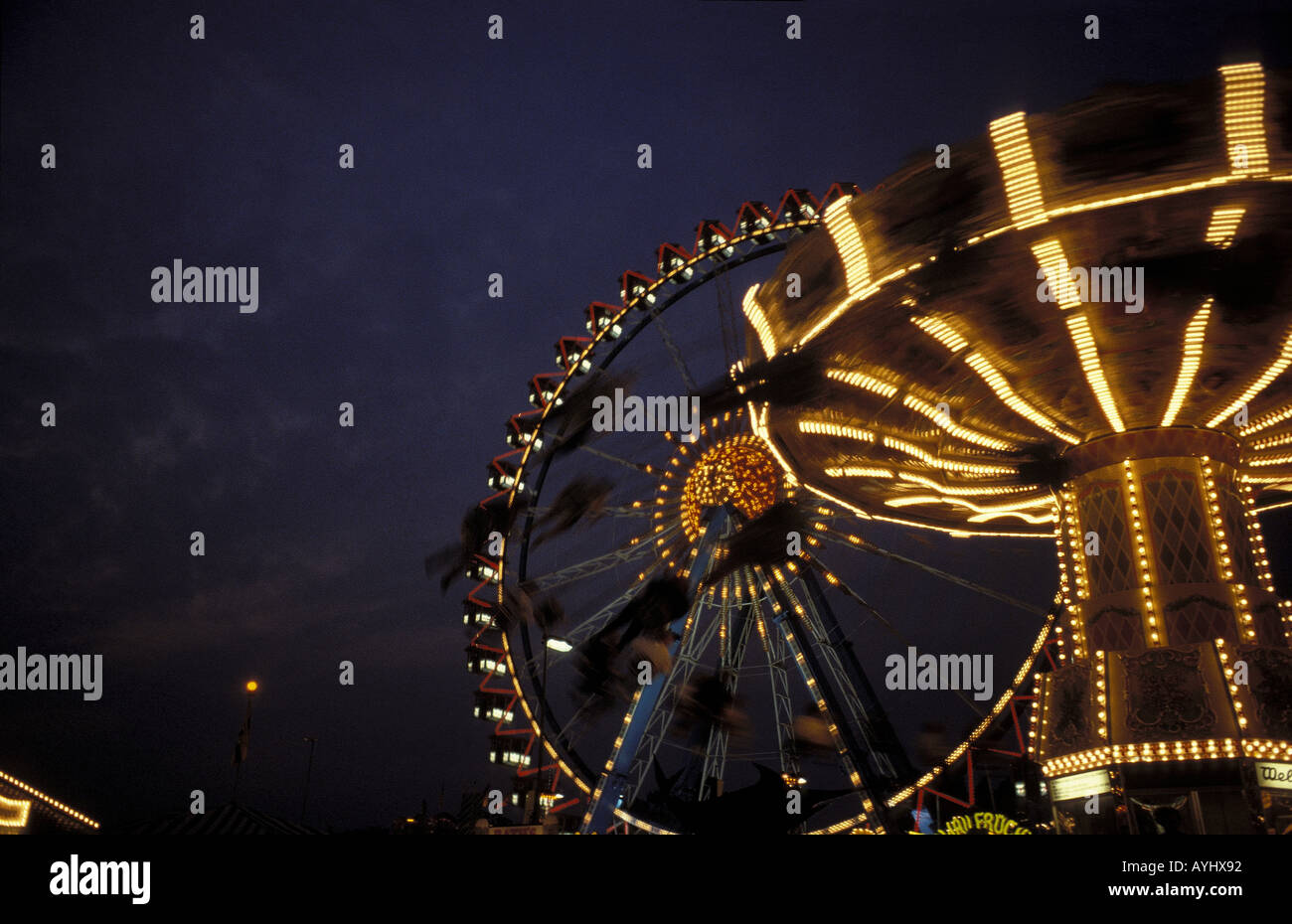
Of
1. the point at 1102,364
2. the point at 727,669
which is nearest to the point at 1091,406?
the point at 1102,364

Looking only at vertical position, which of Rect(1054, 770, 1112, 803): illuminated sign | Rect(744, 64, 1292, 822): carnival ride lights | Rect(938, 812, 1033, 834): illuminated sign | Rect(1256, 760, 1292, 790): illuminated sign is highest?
Rect(744, 64, 1292, 822): carnival ride lights

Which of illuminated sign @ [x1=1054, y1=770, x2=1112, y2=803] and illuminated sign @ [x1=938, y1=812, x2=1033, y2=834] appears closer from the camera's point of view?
illuminated sign @ [x1=1054, y1=770, x2=1112, y2=803]

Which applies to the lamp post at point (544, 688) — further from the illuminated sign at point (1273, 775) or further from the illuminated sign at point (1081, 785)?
the illuminated sign at point (1273, 775)

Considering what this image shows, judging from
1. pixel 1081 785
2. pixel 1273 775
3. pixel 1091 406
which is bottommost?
pixel 1081 785

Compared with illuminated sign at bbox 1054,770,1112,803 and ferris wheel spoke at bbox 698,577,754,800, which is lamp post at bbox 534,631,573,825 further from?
illuminated sign at bbox 1054,770,1112,803

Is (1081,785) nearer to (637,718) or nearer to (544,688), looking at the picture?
(637,718)

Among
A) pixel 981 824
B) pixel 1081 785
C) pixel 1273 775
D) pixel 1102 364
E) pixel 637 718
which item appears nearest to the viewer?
pixel 1273 775

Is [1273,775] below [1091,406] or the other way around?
below

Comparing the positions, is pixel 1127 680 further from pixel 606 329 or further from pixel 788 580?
pixel 606 329

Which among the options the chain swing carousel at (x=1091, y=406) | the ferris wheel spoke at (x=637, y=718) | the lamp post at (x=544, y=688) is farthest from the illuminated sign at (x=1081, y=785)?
the lamp post at (x=544, y=688)

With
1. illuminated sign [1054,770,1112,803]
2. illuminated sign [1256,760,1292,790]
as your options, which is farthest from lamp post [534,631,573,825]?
illuminated sign [1256,760,1292,790]

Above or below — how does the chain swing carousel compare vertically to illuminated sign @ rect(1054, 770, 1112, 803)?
above
